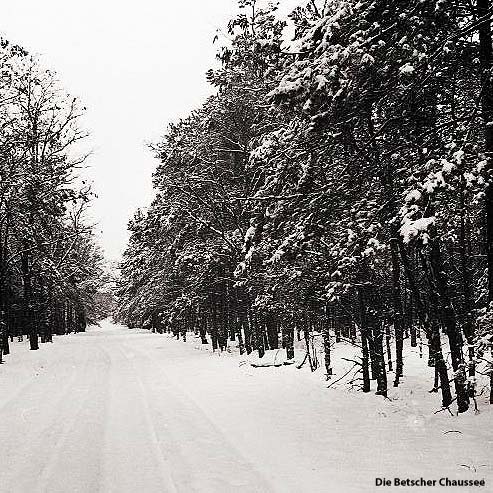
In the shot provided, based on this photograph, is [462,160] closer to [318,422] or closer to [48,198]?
[318,422]

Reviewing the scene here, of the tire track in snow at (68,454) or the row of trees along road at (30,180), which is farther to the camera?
the row of trees along road at (30,180)

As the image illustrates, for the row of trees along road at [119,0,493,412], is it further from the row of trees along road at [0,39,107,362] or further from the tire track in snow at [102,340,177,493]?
the row of trees along road at [0,39,107,362]

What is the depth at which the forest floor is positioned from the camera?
661 centimetres

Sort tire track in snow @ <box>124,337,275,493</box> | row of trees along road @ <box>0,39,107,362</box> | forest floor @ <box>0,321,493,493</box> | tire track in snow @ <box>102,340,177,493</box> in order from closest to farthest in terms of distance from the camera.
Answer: tire track in snow @ <box>124,337,275,493</box> → tire track in snow @ <box>102,340,177,493</box> → forest floor @ <box>0,321,493,493</box> → row of trees along road @ <box>0,39,107,362</box>

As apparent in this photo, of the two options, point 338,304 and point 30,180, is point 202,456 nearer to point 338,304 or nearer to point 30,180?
point 338,304

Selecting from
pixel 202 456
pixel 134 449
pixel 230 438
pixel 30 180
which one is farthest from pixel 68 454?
pixel 30 180

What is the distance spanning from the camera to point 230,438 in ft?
28.8

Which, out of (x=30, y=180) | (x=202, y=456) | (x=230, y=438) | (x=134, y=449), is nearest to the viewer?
(x=202, y=456)

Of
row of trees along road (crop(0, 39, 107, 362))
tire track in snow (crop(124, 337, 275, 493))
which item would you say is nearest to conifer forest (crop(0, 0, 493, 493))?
tire track in snow (crop(124, 337, 275, 493))

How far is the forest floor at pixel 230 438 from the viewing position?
21.7 feet

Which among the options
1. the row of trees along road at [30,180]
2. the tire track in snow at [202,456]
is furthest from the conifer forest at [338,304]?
the row of trees along road at [30,180]

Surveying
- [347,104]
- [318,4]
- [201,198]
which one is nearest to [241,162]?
[201,198]

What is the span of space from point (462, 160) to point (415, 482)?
A: 12.6 feet

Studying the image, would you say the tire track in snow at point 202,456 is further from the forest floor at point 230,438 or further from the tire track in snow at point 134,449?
the tire track in snow at point 134,449
